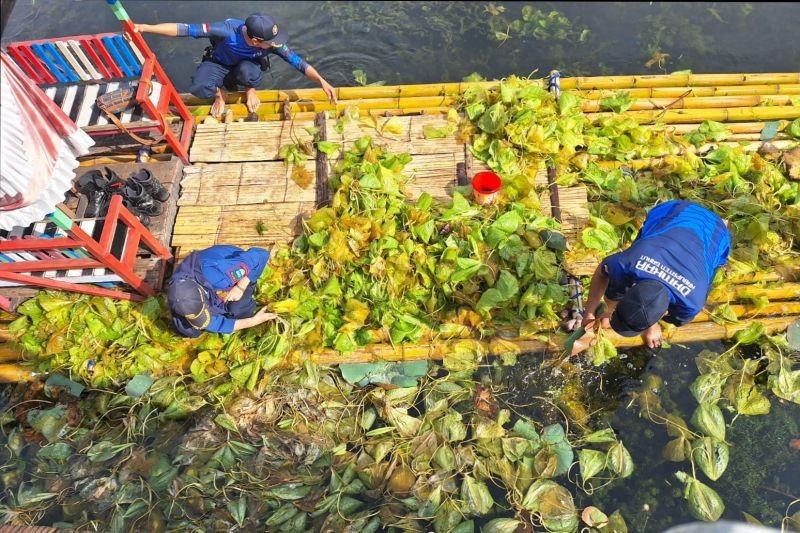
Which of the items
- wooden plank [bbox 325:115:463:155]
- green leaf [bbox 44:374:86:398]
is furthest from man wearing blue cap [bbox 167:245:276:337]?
wooden plank [bbox 325:115:463:155]

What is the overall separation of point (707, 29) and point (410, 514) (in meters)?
8.13

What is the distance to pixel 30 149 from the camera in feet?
9.01

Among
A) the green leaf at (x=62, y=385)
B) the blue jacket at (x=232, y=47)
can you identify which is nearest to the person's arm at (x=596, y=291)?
the blue jacket at (x=232, y=47)

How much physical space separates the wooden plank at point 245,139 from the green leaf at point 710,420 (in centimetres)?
435

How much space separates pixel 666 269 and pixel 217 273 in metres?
3.22

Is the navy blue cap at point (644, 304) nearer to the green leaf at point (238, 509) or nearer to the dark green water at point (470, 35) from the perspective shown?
the green leaf at point (238, 509)

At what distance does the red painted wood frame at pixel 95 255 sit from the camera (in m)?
3.64

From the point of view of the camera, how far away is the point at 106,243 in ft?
12.5

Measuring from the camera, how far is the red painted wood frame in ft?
12.0

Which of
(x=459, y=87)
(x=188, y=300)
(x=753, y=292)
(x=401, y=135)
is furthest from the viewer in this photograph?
(x=459, y=87)

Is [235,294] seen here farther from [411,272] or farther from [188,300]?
[411,272]

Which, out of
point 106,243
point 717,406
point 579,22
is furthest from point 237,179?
point 579,22

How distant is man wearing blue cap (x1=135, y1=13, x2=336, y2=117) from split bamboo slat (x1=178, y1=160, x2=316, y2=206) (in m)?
0.81

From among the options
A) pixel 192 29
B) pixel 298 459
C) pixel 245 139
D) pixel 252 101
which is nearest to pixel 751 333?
pixel 298 459
